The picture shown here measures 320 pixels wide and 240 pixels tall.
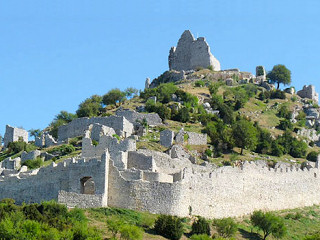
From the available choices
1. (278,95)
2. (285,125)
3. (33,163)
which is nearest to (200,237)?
(33,163)

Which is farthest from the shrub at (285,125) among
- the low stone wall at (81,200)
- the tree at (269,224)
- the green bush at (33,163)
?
the low stone wall at (81,200)

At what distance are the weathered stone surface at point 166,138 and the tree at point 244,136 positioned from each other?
812 centimetres

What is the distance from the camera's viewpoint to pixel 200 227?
1847 inches

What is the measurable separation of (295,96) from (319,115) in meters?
8.66

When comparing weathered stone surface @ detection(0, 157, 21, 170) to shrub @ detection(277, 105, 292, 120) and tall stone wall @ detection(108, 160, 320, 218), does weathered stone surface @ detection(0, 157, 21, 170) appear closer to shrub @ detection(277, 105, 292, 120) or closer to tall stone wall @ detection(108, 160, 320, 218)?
tall stone wall @ detection(108, 160, 320, 218)

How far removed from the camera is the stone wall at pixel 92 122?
69.3 meters

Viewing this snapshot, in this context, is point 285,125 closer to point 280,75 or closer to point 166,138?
point 280,75

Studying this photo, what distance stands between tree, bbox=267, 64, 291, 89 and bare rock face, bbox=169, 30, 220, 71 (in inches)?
313

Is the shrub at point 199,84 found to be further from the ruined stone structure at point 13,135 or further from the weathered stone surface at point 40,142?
the weathered stone surface at point 40,142

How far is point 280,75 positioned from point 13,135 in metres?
42.2

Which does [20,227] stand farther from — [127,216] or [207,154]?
[207,154]

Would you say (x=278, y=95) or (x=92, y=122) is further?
(x=278, y=95)

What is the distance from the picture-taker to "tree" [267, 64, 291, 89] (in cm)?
10575

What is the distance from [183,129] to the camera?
238 feet
